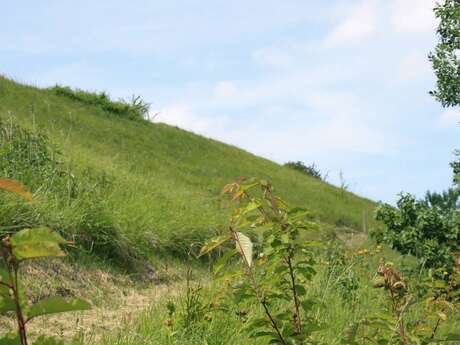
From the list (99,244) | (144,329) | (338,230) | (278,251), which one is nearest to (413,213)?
(99,244)

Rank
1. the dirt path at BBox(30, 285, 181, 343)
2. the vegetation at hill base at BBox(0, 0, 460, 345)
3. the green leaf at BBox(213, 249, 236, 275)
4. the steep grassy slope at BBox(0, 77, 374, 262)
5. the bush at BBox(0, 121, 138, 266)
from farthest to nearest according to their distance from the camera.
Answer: the steep grassy slope at BBox(0, 77, 374, 262)
the bush at BBox(0, 121, 138, 266)
the dirt path at BBox(30, 285, 181, 343)
the vegetation at hill base at BBox(0, 0, 460, 345)
the green leaf at BBox(213, 249, 236, 275)

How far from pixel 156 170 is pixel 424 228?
8.07 m

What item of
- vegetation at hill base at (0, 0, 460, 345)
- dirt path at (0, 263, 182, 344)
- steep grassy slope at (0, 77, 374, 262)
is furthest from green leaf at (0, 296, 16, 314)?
steep grassy slope at (0, 77, 374, 262)

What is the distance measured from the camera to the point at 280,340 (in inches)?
102

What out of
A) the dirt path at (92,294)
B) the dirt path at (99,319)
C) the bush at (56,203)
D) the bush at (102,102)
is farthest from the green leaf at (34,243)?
the bush at (102,102)

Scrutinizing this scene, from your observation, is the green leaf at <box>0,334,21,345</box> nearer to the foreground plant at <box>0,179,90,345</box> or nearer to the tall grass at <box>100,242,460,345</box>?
the foreground plant at <box>0,179,90,345</box>

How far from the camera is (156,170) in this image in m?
15.1

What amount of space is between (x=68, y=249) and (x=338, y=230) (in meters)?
11.8

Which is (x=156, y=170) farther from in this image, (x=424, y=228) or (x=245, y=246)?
(x=245, y=246)

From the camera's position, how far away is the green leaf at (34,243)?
952 millimetres

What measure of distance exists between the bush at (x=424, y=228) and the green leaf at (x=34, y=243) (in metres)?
7.64

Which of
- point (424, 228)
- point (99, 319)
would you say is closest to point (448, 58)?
point (424, 228)

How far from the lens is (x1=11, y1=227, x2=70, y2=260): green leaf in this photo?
95cm

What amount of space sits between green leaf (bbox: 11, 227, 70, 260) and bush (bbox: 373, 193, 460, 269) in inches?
301
